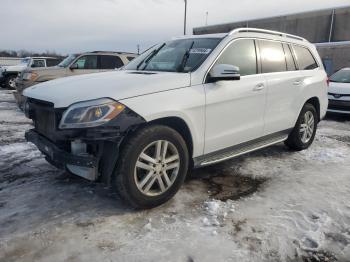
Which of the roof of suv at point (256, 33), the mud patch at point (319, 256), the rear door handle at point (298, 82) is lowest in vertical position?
the mud patch at point (319, 256)

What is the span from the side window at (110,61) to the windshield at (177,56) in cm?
576

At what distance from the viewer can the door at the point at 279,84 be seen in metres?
4.70

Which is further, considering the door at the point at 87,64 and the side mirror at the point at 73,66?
the door at the point at 87,64

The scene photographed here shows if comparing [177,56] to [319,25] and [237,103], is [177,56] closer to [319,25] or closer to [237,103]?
[237,103]

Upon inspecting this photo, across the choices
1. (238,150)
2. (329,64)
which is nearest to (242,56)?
(238,150)

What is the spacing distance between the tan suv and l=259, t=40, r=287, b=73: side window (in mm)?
6166

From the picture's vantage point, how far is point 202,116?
3.77 metres

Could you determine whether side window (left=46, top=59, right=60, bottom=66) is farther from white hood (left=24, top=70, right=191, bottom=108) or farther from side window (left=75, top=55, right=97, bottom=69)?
white hood (left=24, top=70, right=191, bottom=108)

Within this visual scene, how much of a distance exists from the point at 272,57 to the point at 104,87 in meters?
2.59

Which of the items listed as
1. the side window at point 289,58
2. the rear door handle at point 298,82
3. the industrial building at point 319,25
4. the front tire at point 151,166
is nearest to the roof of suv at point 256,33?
the side window at point 289,58

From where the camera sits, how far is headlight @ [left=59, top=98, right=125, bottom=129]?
312 cm

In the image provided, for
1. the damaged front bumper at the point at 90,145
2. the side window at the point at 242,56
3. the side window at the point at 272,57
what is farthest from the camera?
the side window at the point at 272,57

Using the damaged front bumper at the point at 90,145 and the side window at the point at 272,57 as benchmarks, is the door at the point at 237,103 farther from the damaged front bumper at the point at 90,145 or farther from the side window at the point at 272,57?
the damaged front bumper at the point at 90,145

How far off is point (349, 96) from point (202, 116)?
22.8 ft
